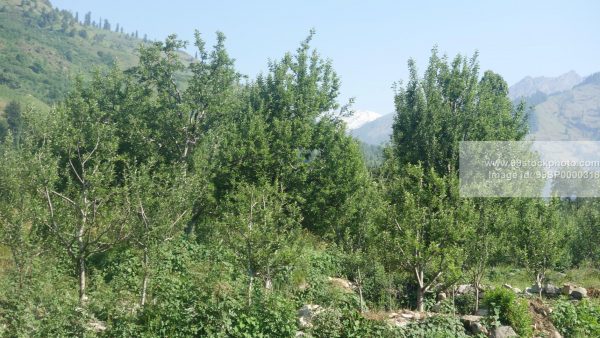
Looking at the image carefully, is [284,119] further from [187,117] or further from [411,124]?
[411,124]

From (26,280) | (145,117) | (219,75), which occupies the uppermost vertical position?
(219,75)

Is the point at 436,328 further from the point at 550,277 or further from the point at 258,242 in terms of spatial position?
the point at 550,277

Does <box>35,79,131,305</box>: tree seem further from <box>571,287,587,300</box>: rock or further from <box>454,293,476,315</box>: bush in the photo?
<box>571,287,587,300</box>: rock

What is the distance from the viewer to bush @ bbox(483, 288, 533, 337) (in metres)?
16.9

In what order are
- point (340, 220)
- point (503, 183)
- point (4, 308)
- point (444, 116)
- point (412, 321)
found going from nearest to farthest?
point (4, 308), point (412, 321), point (340, 220), point (503, 183), point (444, 116)

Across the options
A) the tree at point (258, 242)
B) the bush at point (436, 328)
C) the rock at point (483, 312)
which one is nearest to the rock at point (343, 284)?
the tree at point (258, 242)

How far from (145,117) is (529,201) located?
23.4 m

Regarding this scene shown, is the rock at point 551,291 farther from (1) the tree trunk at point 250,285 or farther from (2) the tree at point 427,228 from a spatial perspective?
(1) the tree trunk at point 250,285

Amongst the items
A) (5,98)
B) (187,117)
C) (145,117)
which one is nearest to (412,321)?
(187,117)

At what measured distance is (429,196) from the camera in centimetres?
1947

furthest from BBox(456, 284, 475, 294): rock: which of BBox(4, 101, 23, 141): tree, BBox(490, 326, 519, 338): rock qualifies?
BBox(4, 101, 23, 141): tree

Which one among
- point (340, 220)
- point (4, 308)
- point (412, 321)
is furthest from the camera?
point (340, 220)

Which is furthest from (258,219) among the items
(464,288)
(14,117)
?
(14,117)

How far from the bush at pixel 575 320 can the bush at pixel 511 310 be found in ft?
5.85
